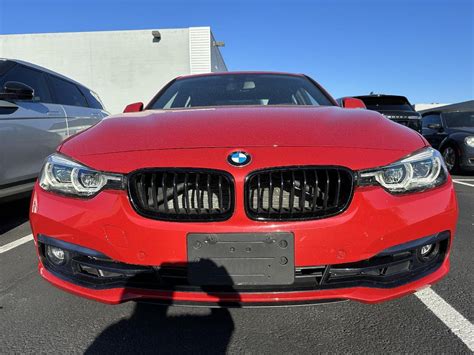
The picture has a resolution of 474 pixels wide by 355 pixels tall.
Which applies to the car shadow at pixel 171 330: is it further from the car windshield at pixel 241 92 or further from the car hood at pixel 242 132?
the car windshield at pixel 241 92

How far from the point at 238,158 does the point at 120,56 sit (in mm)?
19539

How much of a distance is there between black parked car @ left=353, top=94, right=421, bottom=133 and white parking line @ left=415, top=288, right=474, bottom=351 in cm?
782

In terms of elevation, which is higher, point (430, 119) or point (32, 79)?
point (32, 79)

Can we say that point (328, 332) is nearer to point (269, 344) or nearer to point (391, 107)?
point (269, 344)

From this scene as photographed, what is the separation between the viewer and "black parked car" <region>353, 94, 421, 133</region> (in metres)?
9.45

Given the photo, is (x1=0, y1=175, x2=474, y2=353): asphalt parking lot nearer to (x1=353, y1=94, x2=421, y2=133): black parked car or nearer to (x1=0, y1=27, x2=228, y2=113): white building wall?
(x1=353, y1=94, x2=421, y2=133): black parked car

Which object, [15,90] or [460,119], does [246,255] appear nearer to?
[15,90]

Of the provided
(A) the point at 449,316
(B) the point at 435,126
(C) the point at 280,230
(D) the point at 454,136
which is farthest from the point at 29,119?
(B) the point at 435,126

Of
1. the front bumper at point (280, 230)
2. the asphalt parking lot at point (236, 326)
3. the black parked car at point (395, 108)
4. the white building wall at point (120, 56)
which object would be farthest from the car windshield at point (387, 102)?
the white building wall at point (120, 56)

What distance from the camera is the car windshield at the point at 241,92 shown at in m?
3.06

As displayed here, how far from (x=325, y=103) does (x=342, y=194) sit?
1.44 metres

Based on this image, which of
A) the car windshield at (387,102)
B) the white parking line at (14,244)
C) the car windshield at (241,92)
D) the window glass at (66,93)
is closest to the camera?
the car windshield at (241,92)

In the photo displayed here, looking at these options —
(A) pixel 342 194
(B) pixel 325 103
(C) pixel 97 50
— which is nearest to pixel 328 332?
(A) pixel 342 194

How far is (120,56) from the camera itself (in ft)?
63.7
